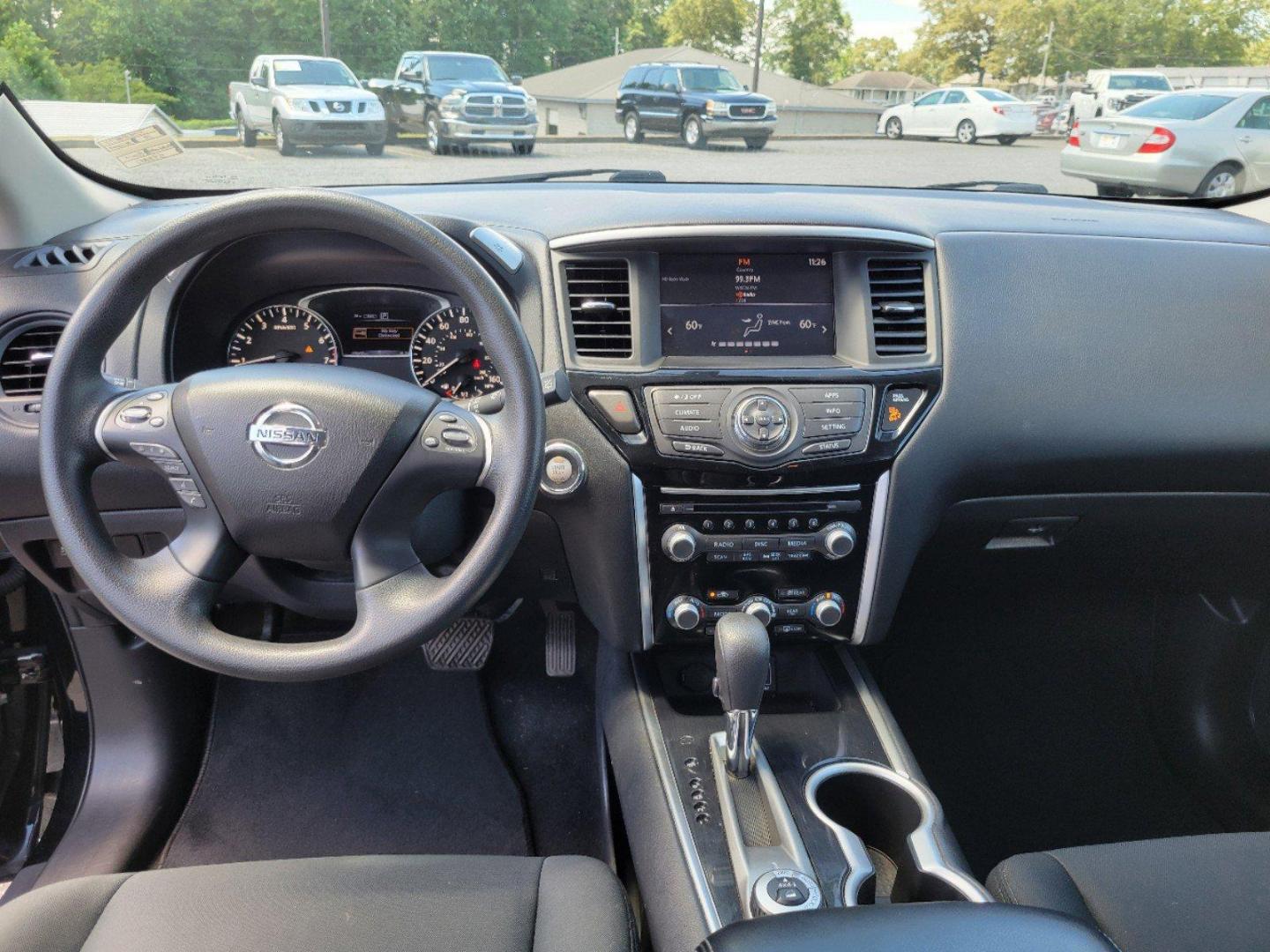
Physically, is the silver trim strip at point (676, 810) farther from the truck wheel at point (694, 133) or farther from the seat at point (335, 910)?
the truck wheel at point (694, 133)

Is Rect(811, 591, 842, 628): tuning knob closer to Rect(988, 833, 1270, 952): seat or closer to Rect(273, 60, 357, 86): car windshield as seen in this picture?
Rect(988, 833, 1270, 952): seat

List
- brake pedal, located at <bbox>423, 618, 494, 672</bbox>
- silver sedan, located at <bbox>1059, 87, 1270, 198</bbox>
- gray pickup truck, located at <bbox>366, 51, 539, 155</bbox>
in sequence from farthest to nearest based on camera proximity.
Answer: brake pedal, located at <bbox>423, 618, 494, 672</bbox>, silver sedan, located at <bbox>1059, 87, 1270, 198</bbox>, gray pickup truck, located at <bbox>366, 51, 539, 155</bbox>

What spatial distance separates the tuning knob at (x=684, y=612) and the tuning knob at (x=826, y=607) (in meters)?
0.23

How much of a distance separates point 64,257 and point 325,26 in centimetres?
66

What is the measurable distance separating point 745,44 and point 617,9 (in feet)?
0.91

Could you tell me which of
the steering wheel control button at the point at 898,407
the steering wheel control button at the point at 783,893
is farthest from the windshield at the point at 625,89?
the steering wheel control button at the point at 783,893

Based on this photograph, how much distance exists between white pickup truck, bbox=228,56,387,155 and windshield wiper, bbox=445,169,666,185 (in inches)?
9.2

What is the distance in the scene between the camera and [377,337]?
1996 millimetres

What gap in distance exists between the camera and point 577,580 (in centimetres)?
210

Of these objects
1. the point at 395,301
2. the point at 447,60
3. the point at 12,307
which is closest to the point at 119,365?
the point at 12,307

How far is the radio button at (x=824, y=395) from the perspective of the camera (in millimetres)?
1843

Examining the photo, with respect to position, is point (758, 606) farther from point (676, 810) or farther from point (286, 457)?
point (286, 457)

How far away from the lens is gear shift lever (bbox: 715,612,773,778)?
1.70 metres

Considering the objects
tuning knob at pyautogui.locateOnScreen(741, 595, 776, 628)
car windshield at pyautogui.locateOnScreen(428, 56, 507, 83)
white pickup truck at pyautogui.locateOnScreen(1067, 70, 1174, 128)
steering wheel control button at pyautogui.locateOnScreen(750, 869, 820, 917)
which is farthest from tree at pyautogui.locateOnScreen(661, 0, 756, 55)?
steering wheel control button at pyautogui.locateOnScreen(750, 869, 820, 917)
